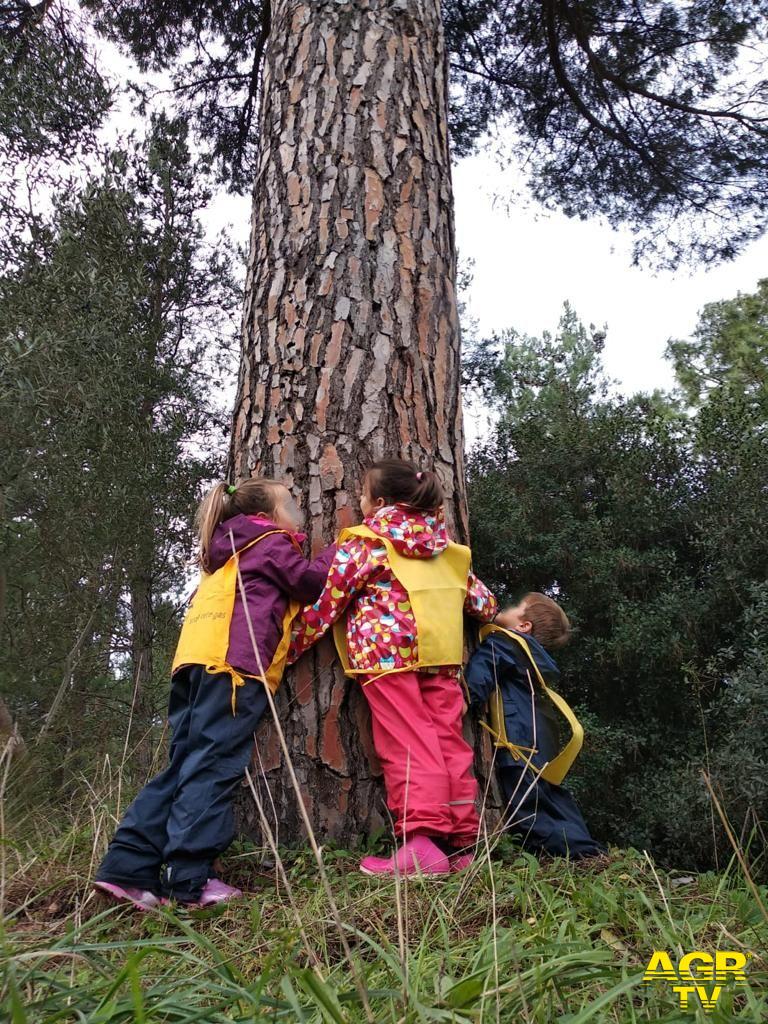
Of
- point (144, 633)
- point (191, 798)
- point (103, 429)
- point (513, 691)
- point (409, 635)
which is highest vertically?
point (103, 429)

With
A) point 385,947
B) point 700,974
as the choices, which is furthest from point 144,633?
point 700,974

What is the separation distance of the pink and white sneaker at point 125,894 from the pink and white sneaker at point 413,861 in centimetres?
55

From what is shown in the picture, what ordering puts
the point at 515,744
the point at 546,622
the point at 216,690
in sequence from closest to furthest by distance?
the point at 216,690 → the point at 515,744 → the point at 546,622

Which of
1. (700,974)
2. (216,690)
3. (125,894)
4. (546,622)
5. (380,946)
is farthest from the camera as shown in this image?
Answer: (546,622)

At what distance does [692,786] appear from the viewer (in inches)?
261

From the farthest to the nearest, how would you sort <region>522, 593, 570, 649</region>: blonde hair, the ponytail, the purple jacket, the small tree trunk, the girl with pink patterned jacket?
1. the small tree trunk
2. <region>522, 593, 570, 649</region>: blonde hair
3. the ponytail
4. the purple jacket
5. the girl with pink patterned jacket

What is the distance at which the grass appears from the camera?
111 centimetres

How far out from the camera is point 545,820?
278 cm

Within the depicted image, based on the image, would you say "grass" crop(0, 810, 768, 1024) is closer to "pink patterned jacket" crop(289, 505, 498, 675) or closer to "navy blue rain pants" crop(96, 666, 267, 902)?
"navy blue rain pants" crop(96, 666, 267, 902)

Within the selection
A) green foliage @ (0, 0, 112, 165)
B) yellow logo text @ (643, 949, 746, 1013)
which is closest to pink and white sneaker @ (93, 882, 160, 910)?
yellow logo text @ (643, 949, 746, 1013)

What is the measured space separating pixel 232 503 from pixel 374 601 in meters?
0.59

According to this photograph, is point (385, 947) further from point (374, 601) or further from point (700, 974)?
point (374, 601)

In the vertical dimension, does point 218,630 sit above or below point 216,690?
above

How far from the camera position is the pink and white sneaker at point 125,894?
196 centimetres
